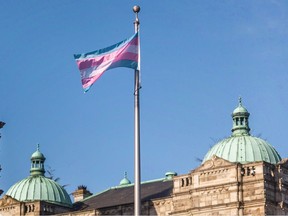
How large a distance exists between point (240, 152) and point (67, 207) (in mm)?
20204

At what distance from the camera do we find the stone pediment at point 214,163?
80.8 metres

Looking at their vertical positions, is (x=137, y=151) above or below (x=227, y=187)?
below

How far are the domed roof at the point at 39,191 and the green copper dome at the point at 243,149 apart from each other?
17500 mm

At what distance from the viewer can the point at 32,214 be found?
304 ft

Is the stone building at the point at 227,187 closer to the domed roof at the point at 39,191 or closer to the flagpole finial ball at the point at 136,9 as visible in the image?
the domed roof at the point at 39,191

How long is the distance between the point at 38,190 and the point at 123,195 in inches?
324

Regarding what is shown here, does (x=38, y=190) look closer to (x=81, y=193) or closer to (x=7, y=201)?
(x=7, y=201)

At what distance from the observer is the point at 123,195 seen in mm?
93562

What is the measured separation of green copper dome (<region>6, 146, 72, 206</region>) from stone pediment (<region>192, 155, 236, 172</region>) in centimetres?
1808

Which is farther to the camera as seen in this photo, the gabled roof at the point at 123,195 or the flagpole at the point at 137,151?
the gabled roof at the point at 123,195

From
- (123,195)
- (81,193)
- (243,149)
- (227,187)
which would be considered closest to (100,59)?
(227,187)

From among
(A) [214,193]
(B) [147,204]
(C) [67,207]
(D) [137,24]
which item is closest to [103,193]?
(C) [67,207]

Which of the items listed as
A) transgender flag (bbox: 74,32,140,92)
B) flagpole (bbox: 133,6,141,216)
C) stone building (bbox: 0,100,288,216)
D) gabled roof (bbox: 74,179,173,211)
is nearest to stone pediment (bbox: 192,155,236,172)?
stone building (bbox: 0,100,288,216)

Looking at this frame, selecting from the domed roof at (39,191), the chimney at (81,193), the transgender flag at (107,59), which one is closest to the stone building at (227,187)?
the domed roof at (39,191)
